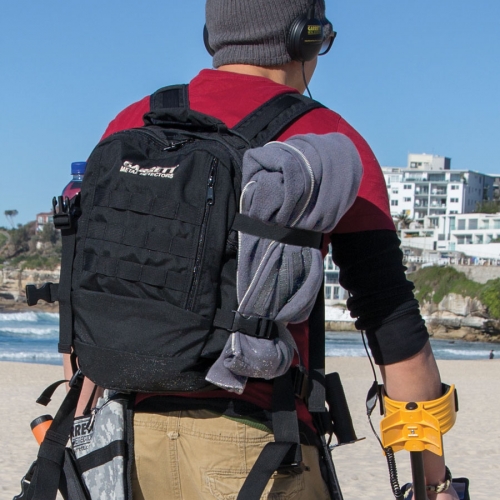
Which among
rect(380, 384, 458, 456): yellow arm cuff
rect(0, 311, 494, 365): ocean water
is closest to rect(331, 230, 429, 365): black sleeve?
rect(380, 384, 458, 456): yellow arm cuff

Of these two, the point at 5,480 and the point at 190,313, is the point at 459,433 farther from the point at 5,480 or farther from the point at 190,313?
the point at 190,313

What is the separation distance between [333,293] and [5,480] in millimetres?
69610

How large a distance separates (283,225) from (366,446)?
10.1 m

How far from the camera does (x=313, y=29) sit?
5.93 ft

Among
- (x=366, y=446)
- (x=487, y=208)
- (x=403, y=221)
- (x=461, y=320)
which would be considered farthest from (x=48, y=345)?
(x=487, y=208)

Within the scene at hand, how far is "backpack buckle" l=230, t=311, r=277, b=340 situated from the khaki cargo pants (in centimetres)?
21

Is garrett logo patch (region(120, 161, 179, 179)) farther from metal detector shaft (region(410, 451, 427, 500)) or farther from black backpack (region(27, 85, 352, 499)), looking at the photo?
metal detector shaft (region(410, 451, 427, 500))

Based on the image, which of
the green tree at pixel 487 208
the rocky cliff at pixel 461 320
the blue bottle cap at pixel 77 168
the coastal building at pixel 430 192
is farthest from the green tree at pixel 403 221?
the blue bottle cap at pixel 77 168

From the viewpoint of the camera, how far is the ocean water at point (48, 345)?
1551 inches

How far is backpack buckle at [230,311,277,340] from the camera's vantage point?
1.56 metres

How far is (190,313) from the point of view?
1.58 metres

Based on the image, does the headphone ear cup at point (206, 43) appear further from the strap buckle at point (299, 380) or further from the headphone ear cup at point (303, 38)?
the strap buckle at point (299, 380)

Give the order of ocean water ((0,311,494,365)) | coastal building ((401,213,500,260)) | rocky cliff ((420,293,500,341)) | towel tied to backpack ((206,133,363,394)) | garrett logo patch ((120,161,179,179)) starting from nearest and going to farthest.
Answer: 1. towel tied to backpack ((206,133,363,394))
2. garrett logo patch ((120,161,179,179))
3. ocean water ((0,311,494,365))
4. rocky cliff ((420,293,500,341))
5. coastal building ((401,213,500,260))

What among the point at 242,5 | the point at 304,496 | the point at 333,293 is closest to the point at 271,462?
the point at 304,496
